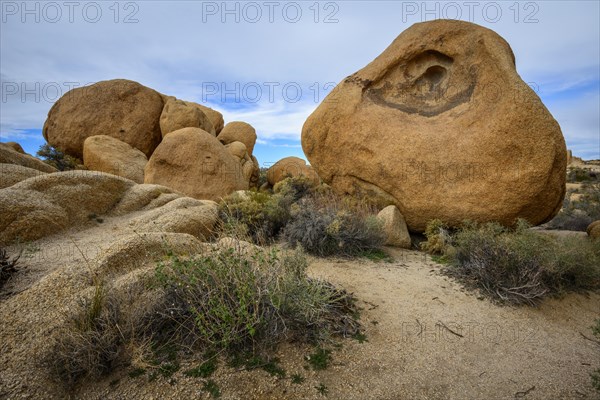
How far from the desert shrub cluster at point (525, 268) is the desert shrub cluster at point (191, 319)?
2.31 m

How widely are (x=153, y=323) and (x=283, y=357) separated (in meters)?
1.17

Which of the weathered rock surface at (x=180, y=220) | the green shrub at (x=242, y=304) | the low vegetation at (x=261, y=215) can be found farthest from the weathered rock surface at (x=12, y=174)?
the green shrub at (x=242, y=304)

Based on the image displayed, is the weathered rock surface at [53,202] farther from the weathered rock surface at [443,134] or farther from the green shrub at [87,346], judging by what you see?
the weathered rock surface at [443,134]

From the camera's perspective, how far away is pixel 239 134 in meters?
18.9

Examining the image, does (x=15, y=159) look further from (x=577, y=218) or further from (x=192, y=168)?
(x=577, y=218)

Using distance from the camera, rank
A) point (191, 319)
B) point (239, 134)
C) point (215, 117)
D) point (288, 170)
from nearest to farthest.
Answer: point (191, 319), point (288, 170), point (239, 134), point (215, 117)

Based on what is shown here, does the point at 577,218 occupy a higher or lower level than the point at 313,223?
lower

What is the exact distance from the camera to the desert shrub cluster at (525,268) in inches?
168

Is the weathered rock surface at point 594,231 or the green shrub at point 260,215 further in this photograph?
the green shrub at point 260,215

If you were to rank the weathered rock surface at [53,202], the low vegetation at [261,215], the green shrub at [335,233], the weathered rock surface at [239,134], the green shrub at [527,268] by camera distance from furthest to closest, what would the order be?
the weathered rock surface at [239,134] < the low vegetation at [261,215] < the green shrub at [335,233] < the weathered rock surface at [53,202] < the green shrub at [527,268]

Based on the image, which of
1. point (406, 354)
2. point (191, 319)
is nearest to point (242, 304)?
point (191, 319)

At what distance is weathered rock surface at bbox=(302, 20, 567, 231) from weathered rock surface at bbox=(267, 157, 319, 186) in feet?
22.4

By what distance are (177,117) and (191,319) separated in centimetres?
1201

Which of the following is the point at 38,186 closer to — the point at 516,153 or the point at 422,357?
the point at 422,357
